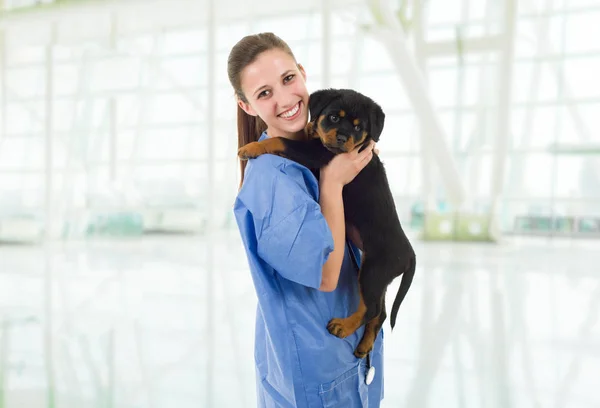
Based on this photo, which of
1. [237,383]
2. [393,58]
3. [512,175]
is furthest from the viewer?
[512,175]

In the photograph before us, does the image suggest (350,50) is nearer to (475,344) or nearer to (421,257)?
(421,257)

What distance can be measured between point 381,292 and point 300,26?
43.6 ft

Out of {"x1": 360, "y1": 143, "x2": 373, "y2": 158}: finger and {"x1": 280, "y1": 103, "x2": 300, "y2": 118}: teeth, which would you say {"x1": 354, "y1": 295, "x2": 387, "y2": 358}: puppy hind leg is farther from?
{"x1": 280, "y1": 103, "x2": 300, "y2": 118}: teeth

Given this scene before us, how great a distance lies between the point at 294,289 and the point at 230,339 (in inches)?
88.5

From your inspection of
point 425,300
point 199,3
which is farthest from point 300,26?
point 425,300

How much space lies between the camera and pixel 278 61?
939 millimetres

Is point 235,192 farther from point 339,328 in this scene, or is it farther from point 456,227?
point 456,227

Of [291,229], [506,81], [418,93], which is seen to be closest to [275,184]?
[291,229]

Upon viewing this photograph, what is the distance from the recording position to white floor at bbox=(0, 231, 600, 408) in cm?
219

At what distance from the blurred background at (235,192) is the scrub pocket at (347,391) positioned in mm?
498

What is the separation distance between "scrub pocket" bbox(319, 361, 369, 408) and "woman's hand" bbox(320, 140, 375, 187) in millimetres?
335

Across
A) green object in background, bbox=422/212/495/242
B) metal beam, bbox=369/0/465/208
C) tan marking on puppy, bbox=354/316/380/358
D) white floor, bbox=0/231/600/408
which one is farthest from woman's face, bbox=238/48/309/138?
green object in background, bbox=422/212/495/242

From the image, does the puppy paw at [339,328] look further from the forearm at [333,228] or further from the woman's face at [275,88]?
the woman's face at [275,88]

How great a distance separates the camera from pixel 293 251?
0.82 meters
